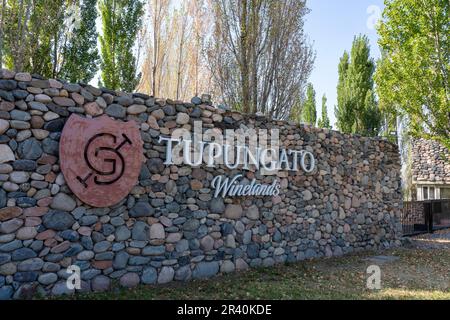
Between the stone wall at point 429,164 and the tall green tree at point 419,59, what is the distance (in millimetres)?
7864

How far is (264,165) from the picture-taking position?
7.47 m

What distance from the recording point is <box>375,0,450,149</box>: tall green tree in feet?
43.0

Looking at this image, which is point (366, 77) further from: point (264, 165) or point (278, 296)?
point (278, 296)

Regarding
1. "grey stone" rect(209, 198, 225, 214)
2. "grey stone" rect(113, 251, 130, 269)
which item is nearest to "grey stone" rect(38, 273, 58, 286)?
"grey stone" rect(113, 251, 130, 269)

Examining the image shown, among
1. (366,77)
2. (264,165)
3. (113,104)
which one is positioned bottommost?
(264,165)

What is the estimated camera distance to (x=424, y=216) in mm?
14344

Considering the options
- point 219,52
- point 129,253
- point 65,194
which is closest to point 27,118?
point 65,194

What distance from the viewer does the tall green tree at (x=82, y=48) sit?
10.6 meters

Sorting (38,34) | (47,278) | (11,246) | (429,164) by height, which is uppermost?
(38,34)

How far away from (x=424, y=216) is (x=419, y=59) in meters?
5.81

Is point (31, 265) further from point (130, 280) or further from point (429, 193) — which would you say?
Result: point (429, 193)

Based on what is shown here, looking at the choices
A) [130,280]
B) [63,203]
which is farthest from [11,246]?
[130,280]
